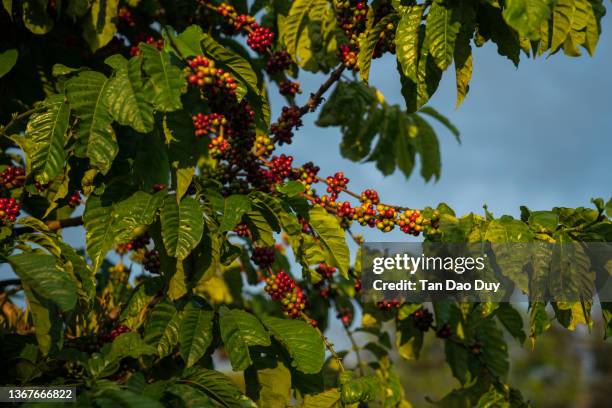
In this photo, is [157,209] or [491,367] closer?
[157,209]

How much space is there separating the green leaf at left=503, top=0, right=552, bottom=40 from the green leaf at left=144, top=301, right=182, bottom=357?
5.71 ft

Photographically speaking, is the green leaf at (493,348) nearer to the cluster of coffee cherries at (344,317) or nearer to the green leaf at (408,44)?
the cluster of coffee cherries at (344,317)

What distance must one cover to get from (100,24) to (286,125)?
1215 mm

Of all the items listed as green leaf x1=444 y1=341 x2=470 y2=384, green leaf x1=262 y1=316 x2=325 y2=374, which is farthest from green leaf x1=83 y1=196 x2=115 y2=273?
green leaf x1=444 y1=341 x2=470 y2=384

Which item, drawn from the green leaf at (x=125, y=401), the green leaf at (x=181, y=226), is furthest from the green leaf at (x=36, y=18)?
the green leaf at (x=125, y=401)

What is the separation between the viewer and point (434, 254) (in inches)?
123

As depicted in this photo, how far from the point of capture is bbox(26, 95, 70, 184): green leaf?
2.74 m

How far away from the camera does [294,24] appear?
379 cm

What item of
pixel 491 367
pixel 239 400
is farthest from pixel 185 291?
pixel 491 367

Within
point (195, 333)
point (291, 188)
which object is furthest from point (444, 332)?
point (195, 333)

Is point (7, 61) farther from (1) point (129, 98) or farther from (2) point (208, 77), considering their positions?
(2) point (208, 77)

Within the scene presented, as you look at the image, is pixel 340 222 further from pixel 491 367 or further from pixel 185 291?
pixel 491 367

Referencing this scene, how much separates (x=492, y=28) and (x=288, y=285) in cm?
143

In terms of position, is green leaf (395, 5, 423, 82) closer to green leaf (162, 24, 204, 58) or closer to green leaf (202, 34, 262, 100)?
green leaf (202, 34, 262, 100)
